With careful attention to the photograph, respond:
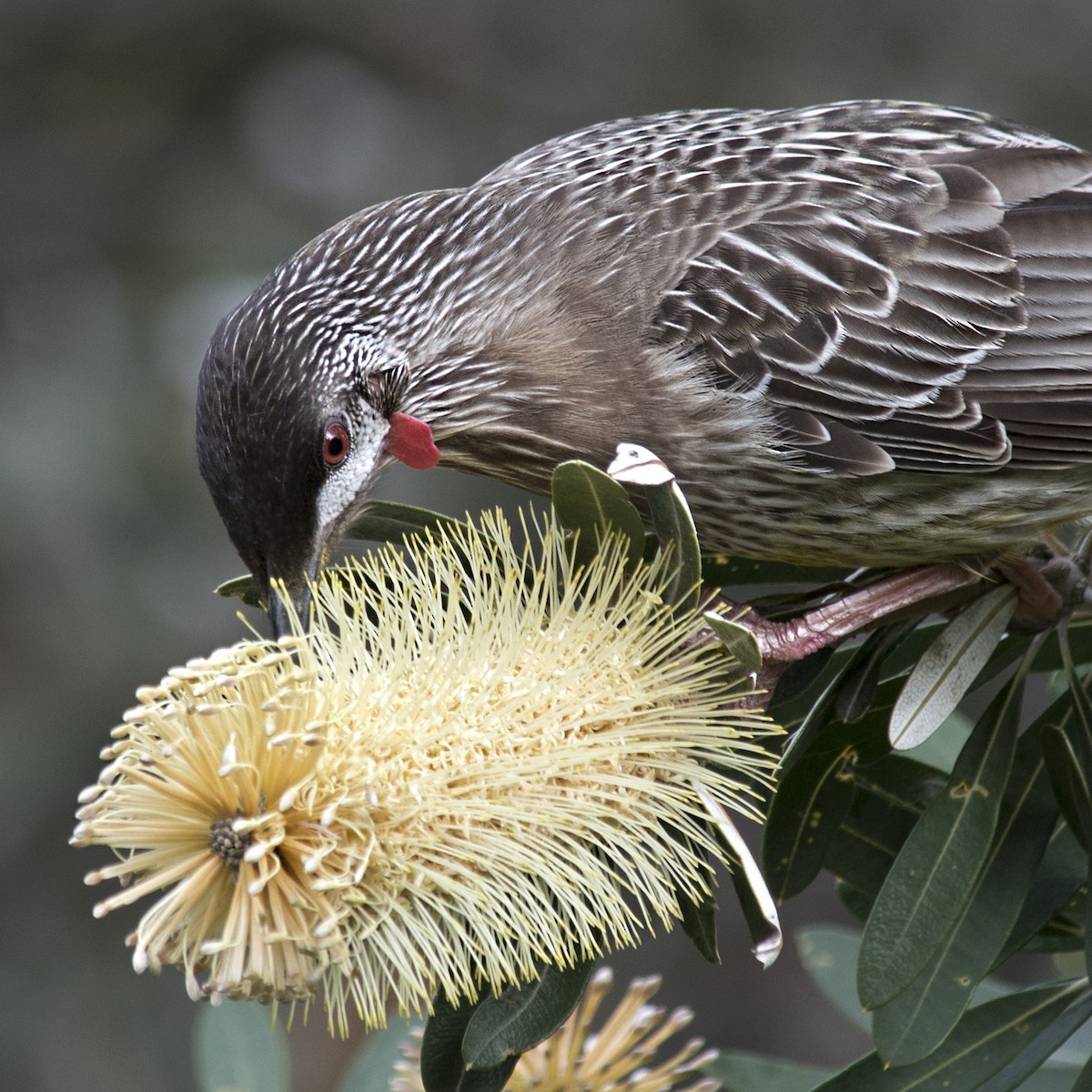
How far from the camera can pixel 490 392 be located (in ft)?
9.89

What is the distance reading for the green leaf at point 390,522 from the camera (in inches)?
104

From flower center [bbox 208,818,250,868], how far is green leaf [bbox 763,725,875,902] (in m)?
0.88

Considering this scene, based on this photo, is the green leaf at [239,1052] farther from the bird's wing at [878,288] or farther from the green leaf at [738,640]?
the bird's wing at [878,288]

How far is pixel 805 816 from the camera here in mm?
2338

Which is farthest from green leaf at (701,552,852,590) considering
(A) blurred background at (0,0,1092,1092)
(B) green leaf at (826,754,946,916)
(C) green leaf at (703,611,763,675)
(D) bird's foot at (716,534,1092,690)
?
(A) blurred background at (0,0,1092,1092)

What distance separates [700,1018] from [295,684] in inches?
263

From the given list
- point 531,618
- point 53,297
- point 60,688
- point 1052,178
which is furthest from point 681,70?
point 531,618

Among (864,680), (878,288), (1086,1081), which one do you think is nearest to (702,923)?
(864,680)

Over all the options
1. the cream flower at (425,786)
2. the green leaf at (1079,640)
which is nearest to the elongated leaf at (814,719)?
the cream flower at (425,786)

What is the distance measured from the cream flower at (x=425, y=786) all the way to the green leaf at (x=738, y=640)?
0.06m

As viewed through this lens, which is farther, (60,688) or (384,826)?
(60,688)

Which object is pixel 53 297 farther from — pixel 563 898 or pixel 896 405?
pixel 563 898

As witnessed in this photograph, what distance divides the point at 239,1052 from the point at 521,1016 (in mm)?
1004

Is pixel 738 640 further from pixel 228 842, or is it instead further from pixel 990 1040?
pixel 990 1040
